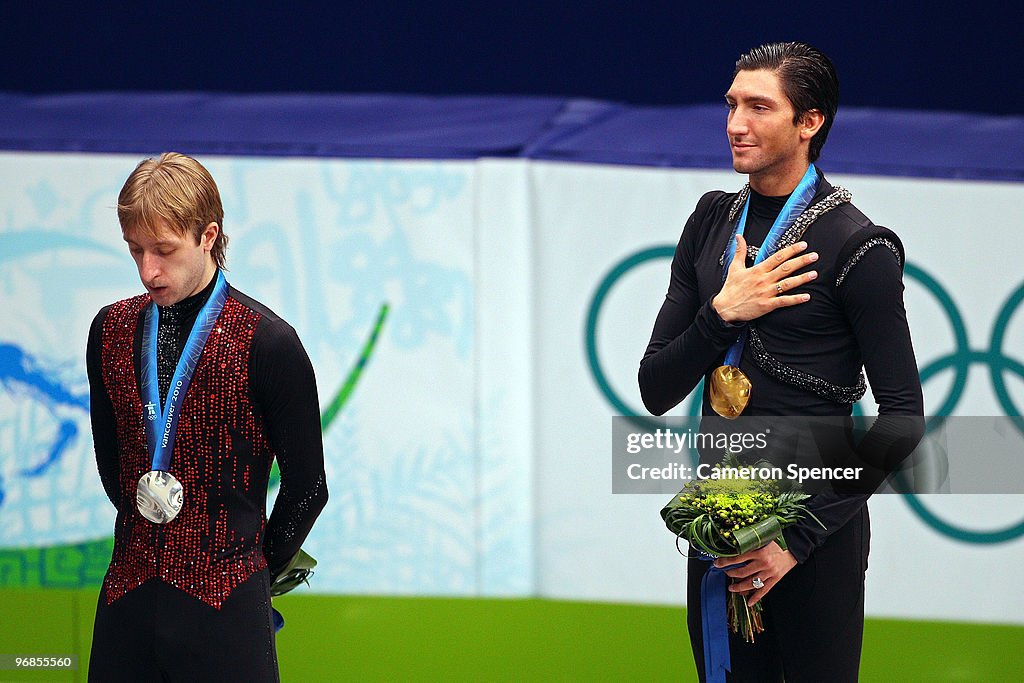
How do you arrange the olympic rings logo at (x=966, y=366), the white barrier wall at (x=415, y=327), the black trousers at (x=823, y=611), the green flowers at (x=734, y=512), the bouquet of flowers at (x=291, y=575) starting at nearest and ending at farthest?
the green flowers at (x=734, y=512) → the black trousers at (x=823, y=611) → the bouquet of flowers at (x=291, y=575) → the olympic rings logo at (x=966, y=366) → the white barrier wall at (x=415, y=327)

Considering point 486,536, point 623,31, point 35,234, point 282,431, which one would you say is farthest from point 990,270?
point 35,234

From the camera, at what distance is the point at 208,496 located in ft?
7.94

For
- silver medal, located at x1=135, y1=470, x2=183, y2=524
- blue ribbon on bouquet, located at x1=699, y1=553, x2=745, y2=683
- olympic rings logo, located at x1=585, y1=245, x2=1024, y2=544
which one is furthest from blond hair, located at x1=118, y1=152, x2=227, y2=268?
olympic rings logo, located at x1=585, y1=245, x2=1024, y2=544

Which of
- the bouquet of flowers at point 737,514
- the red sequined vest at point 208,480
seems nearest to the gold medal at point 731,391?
the bouquet of flowers at point 737,514

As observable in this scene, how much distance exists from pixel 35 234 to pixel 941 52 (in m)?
4.09

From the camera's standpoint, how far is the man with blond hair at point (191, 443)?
7.80 ft

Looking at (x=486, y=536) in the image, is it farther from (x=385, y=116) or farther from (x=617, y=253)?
(x=385, y=116)

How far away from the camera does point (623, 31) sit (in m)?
6.04

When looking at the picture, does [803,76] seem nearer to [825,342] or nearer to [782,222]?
[782,222]

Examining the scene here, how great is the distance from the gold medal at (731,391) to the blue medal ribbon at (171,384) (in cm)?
98

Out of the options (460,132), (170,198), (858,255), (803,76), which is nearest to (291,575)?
(170,198)

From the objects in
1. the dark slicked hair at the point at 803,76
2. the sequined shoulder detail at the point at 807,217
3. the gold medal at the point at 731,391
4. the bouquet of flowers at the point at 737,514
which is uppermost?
the dark slicked hair at the point at 803,76

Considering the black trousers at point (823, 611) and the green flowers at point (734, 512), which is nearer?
the green flowers at point (734, 512)

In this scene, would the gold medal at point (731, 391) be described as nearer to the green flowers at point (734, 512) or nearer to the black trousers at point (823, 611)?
the green flowers at point (734, 512)
